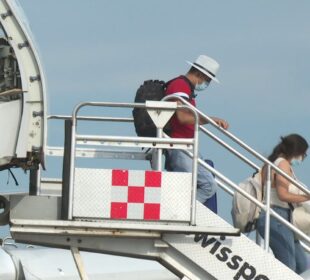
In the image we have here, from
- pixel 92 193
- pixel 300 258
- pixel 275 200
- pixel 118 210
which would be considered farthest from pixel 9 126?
pixel 300 258

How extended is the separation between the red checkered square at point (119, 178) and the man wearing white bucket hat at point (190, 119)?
1117 mm

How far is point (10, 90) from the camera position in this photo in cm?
1538

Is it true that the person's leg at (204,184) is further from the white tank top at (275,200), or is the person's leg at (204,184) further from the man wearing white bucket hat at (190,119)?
the white tank top at (275,200)

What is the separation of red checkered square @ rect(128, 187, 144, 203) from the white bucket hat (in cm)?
238

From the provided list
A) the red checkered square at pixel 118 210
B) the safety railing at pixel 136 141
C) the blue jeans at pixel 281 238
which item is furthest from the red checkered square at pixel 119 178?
the blue jeans at pixel 281 238

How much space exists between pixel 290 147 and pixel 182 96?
1704 millimetres

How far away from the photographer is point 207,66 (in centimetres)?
1678

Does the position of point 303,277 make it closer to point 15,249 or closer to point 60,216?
point 60,216

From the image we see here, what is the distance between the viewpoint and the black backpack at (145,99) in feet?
53.3

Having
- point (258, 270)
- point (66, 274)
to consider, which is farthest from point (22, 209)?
point (66, 274)

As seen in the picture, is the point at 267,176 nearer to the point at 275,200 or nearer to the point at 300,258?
the point at 275,200

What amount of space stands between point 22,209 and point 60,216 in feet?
1.55

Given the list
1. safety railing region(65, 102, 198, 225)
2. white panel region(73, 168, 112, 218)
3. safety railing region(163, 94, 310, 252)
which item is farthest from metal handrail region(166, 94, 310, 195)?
white panel region(73, 168, 112, 218)

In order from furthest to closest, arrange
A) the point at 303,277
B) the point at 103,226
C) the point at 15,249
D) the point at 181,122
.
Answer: the point at 15,249 → the point at 303,277 → the point at 181,122 → the point at 103,226
